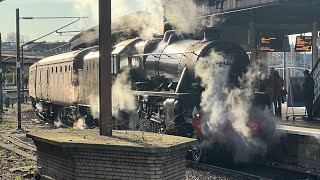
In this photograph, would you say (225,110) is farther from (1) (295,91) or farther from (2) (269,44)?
(2) (269,44)

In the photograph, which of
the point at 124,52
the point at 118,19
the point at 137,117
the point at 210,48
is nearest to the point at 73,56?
the point at 118,19

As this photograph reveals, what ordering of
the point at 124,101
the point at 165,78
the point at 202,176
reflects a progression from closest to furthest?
the point at 202,176
the point at 165,78
the point at 124,101

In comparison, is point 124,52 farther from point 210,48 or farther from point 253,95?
point 253,95

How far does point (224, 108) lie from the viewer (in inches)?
412

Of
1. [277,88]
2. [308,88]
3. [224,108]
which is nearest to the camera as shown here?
[224,108]

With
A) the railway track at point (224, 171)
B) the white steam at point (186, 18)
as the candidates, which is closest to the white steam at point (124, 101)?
the white steam at point (186, 18)

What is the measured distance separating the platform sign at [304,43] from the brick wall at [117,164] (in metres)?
10.8

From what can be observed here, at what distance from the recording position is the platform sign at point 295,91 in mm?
14227

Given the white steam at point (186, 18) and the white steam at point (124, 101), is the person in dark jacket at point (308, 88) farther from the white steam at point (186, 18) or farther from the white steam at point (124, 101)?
the white steam at point (124, 101)

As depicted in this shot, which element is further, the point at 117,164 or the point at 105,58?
the point at 105,58

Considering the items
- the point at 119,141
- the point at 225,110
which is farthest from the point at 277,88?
the point at 119,141

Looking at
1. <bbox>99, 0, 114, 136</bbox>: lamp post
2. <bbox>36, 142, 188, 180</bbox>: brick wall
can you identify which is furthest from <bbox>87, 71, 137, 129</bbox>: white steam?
<bbox>36, 142, 188, 180</bbox>: brick wall

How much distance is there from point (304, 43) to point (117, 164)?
11784mm

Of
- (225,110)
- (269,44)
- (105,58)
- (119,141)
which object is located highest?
(269,44)
